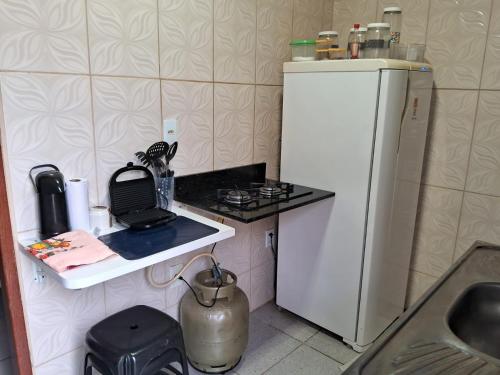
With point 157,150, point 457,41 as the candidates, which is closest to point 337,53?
point 457,41

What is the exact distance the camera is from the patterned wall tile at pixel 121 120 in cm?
147

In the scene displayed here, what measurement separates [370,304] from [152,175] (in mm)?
1201

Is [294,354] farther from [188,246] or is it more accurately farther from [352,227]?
[188,246]

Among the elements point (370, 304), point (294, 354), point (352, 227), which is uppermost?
point (352, 227)

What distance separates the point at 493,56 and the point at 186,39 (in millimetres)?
1447

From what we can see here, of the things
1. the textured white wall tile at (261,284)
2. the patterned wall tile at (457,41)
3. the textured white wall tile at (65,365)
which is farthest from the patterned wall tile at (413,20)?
the textured white wall tile at (65,365)

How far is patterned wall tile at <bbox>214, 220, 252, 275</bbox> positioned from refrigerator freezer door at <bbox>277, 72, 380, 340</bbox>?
20 centimetres

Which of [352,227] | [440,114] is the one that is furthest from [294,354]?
[440,114]

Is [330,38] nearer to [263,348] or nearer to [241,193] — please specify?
[241,193]

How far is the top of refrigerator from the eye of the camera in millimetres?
1661

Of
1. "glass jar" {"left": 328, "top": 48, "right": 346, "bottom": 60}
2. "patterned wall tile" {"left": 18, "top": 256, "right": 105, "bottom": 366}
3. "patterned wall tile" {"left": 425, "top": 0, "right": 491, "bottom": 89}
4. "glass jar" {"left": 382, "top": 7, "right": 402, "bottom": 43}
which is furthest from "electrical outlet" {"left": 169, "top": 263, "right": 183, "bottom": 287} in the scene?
"patterned wall tile" {"left": 425, "top": 0, "right": 491, "bottom": 89}

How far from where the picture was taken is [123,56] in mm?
1493

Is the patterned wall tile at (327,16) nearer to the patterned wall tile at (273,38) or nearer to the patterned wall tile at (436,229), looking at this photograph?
the patterned wall tile at (273,38)

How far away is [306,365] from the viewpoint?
1.87m
